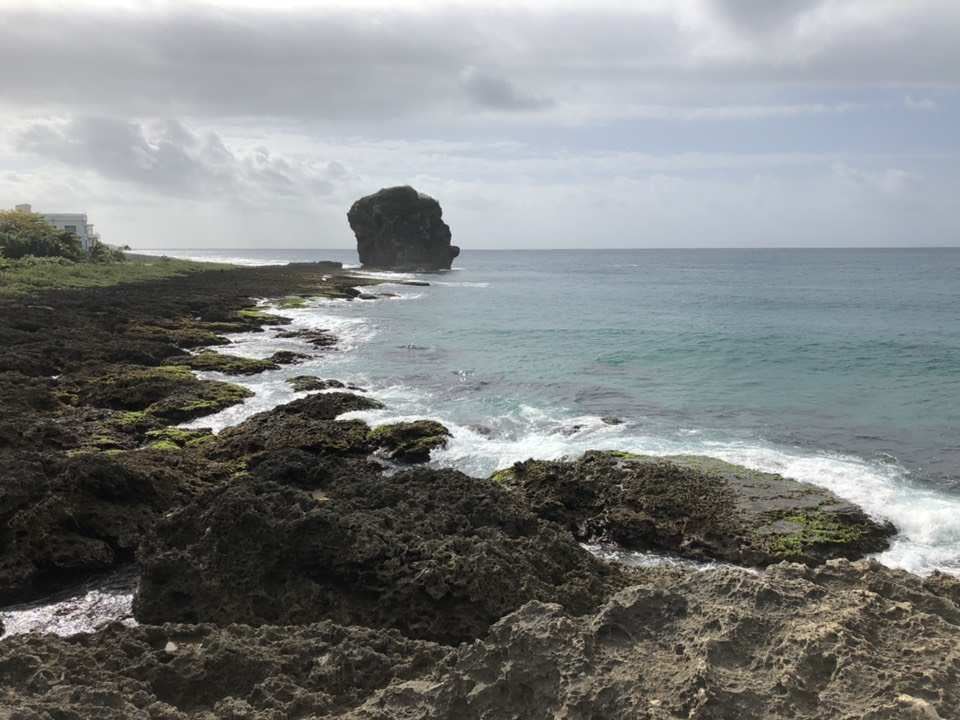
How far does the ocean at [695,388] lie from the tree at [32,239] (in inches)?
1481

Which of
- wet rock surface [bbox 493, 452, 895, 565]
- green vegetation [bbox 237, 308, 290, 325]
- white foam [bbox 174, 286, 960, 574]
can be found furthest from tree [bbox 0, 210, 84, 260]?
wet rock surface [bbox 493, 452, 895, 565]

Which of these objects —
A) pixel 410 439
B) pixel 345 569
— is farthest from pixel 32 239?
pixel 345 569

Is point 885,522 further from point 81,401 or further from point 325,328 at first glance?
point 325,328

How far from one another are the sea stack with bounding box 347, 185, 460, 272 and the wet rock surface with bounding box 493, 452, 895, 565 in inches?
4478

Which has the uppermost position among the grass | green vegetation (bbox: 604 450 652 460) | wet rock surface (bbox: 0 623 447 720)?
the grass

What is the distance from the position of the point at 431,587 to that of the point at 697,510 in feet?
20.9

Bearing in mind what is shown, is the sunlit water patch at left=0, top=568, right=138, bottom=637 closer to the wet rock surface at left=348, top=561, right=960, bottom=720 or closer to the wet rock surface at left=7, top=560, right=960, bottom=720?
the wet rock surface at left=7, top=560, right=960, bottom=720

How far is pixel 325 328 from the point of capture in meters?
42.5

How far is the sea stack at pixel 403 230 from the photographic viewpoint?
12594cm

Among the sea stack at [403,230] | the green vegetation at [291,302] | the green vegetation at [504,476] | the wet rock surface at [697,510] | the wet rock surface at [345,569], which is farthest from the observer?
the sea stack at [403,230]

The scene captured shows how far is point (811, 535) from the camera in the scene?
1194cm

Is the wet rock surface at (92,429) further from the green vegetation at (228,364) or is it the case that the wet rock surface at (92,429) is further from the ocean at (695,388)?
the ocean at (695,388)

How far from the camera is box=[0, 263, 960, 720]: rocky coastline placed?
4914mm

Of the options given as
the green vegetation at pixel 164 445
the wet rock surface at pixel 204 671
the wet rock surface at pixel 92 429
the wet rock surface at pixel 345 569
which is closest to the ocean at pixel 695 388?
the wet rock surface at pixel 92 429
